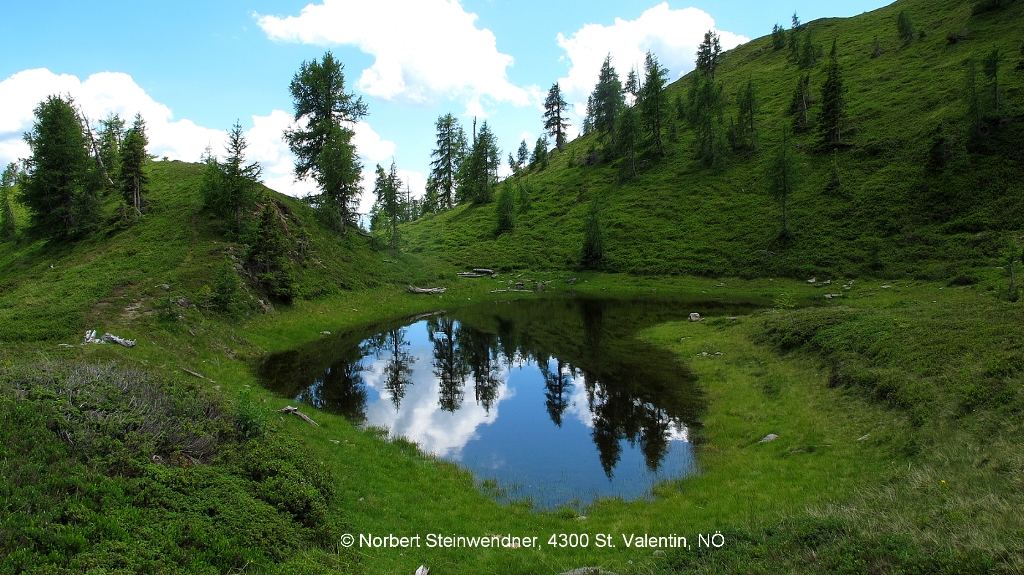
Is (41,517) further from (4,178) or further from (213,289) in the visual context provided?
(4,178)

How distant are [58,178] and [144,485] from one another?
175 feet

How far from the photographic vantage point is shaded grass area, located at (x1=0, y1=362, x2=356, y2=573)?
7.03 metres

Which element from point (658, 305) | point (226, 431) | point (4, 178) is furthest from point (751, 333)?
point (4, 178)

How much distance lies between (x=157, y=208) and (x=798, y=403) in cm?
5994

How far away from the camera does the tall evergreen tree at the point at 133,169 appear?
1775 inches

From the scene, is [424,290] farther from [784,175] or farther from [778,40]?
[778,40]

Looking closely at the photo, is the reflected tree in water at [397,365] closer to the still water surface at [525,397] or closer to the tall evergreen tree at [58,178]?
the still water surface at [525,397]

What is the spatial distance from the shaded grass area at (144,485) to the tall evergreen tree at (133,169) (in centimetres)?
4437

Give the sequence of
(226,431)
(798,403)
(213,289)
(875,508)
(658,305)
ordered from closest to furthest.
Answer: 1. (875,508)
2. (226,431)
3. (798,403)
4. (213,289)
5. (658,305)

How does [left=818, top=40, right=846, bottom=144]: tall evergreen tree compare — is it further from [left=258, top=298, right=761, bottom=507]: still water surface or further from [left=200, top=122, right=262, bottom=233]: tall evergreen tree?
[left=200, top=122, right=262, bottom=233]: tall evergreen tree

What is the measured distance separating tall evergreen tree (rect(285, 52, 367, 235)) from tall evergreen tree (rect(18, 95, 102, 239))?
69.6ft

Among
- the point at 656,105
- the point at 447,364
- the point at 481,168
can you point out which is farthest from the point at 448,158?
the point at 447,364

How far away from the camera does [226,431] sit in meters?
12.0

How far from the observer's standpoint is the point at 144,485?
344 inches
